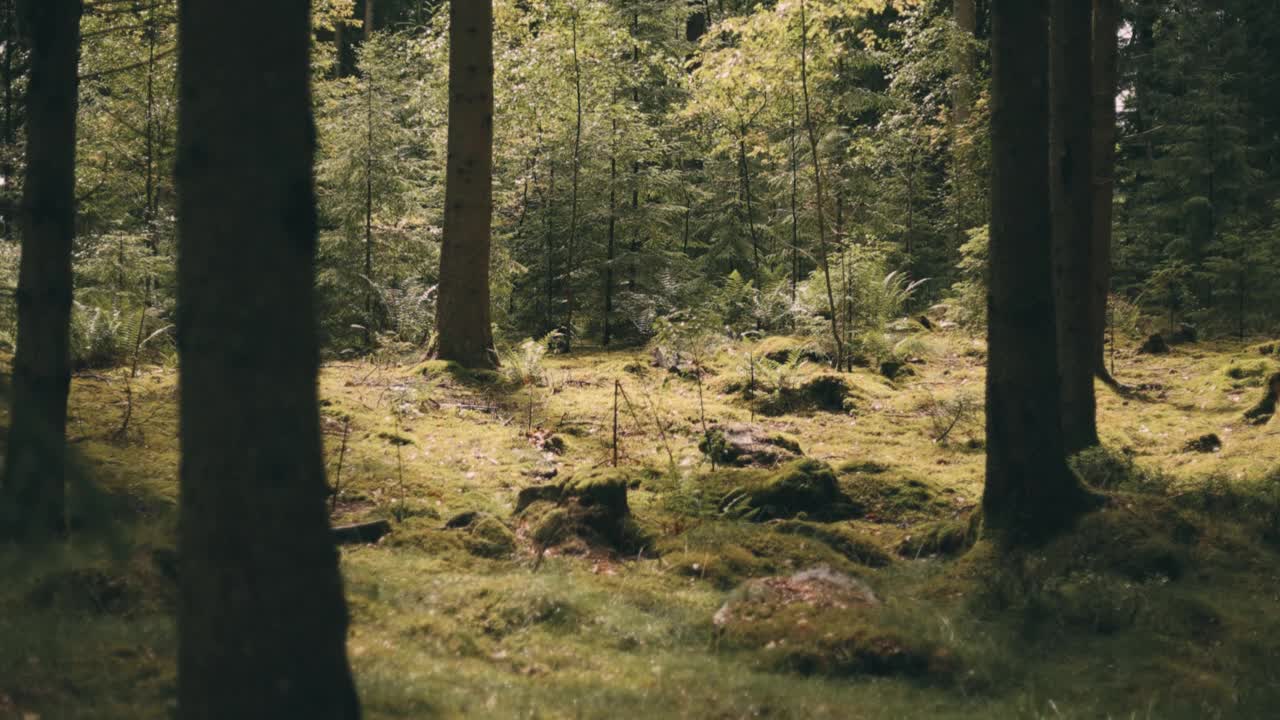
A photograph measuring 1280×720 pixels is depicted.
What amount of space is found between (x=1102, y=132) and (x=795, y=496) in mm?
8526

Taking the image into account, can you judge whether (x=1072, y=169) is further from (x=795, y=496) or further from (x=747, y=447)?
(x=795, y=496)

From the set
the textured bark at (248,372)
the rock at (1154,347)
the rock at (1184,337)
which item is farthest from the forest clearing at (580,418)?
the rock at (1154,347)

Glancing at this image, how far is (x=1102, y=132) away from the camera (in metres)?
13.1

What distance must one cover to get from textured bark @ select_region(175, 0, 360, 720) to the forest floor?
51 cm

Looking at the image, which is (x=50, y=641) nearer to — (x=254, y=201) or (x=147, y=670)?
(x=147, y=670)

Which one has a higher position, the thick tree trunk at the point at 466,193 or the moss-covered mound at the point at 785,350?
the thick tree trunk at the point at 466,193

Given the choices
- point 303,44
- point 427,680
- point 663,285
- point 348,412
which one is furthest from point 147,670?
point 663,285

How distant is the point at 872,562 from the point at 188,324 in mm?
5665

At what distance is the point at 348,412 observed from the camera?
10.3 metres

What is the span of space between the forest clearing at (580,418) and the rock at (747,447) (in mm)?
74

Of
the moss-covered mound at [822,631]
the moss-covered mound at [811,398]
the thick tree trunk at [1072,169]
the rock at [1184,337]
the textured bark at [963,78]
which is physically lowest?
the moss-covered mound at [822,631]

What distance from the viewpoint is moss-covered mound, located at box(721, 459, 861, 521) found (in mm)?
7961

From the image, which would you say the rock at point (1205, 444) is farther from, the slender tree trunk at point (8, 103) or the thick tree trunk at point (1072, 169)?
the slender tree trunk at point (8, 103)

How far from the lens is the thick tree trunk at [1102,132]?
13125mm
